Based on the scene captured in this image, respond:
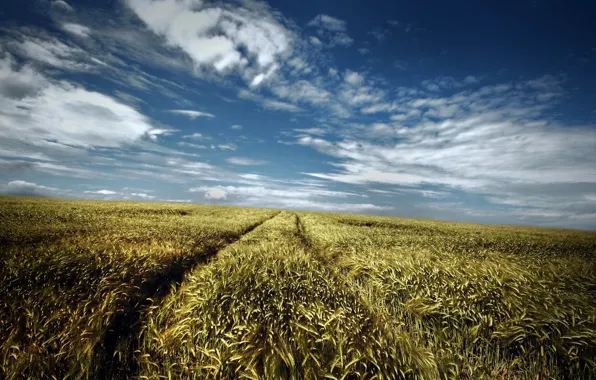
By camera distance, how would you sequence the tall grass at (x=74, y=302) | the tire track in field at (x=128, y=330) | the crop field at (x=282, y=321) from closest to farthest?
the crop field at (x=282, y=321) < the tall grass at (x=74, y=302) < the tire track in field at (x=128, y=330)

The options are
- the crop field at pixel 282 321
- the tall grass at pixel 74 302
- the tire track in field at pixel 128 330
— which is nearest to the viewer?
the crop field at pixel 282 321

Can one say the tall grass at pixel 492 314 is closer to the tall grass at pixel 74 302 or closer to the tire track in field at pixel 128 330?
the tire track in field at pixel 128 330

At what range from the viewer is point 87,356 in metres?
5.01

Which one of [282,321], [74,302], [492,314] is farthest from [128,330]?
[492,314]

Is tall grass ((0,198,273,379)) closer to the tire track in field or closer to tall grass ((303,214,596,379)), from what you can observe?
the tire track in field

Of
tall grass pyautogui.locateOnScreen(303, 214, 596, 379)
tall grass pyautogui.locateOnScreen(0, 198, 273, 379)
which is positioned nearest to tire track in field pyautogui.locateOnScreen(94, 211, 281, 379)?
tall grass pyautogui.locateOnScreen(0, 198, 273, 379)

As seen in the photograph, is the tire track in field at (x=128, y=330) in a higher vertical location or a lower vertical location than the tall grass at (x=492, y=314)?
lower

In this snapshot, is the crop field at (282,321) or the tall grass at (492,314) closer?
the crop field at (282,321)

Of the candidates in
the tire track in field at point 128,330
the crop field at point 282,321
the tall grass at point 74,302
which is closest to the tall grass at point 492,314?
the crop field at point 282,321

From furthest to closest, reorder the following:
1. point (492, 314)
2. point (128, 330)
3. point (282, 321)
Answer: point (492, 314)
point (128, 330)
point (282, 321)

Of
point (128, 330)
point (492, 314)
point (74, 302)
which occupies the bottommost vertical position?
point (128, 330)

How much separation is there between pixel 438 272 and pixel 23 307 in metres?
11.0

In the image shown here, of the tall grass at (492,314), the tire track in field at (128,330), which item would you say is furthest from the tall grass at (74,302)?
the tall grass at (492,314)

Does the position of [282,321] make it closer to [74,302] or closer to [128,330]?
[128,330]
